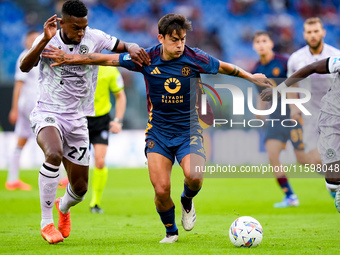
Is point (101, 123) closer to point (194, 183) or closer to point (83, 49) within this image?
point (83, 49)

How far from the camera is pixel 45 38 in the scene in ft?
18.8

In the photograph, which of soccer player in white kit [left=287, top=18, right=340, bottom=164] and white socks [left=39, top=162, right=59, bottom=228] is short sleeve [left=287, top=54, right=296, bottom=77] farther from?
white socks [left=39, top=162, right=59, bottom=228]

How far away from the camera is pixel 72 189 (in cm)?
637

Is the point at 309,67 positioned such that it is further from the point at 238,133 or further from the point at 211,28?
the point at 211,28

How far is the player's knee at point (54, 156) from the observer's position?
5750mm

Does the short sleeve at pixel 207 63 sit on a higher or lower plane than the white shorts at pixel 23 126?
higher

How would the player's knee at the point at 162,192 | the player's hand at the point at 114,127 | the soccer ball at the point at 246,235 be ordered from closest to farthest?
1. the soccer ball at the point at 246,235
2. the player's knee at the point at 162,192
3. the player's hand at the point at 114,127

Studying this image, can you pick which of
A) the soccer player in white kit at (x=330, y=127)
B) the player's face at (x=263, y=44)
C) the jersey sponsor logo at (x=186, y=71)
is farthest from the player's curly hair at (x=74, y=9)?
the player's face at (x=263, y=44)

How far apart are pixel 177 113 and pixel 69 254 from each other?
1.90 metres

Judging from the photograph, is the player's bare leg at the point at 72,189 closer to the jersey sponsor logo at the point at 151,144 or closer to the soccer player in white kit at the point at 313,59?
the jersey sponsor logo at the point at 151,144

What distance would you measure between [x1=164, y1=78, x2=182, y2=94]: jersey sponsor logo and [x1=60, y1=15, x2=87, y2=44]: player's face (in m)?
1.08

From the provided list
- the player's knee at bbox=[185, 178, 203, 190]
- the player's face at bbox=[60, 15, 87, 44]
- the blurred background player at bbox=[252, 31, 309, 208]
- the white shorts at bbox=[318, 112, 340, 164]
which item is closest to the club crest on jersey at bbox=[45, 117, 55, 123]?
the player's face at bbox=[60, 15, 87, 44]

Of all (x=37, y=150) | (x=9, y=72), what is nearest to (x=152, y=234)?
(x=37, y=150)

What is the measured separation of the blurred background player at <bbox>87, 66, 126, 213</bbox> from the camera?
916cm
